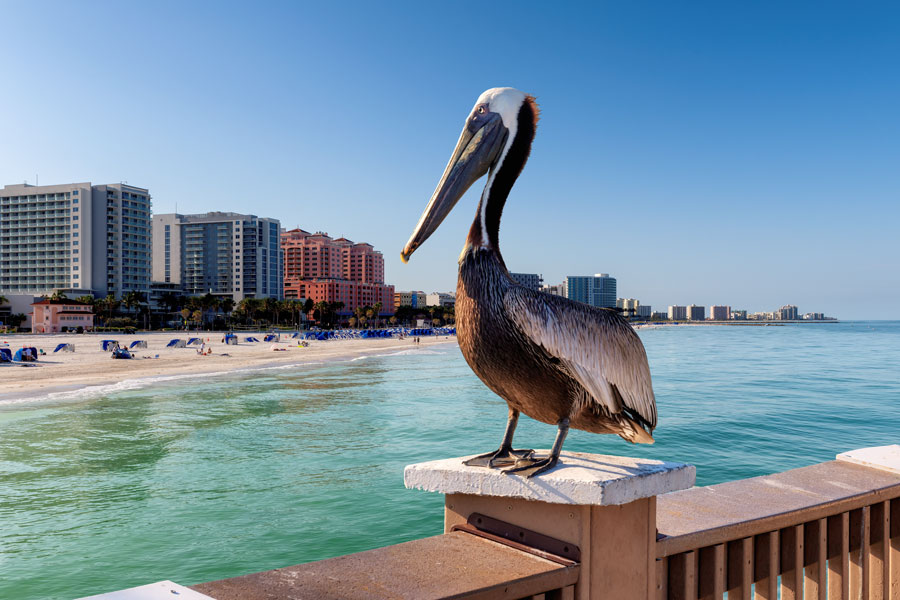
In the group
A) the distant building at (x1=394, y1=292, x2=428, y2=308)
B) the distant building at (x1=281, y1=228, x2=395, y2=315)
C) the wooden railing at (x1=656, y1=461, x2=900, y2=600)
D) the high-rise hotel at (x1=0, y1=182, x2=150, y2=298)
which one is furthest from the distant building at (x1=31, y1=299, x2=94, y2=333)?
the wooden railing at (x1=656, y1=461, x2=900, y2=600)

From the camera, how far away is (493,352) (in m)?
2.15

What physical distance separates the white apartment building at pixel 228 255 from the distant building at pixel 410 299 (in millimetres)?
39696

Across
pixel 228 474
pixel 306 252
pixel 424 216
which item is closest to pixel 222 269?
pixel 306 252

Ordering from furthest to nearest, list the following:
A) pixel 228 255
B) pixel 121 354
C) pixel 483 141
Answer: pixel 228 255 < pixel 121 354 < pixel 483 141

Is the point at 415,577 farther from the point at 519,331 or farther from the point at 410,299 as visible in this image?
the point at 410,299

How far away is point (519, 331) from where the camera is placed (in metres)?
2.16

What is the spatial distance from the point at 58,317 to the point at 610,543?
105112mm

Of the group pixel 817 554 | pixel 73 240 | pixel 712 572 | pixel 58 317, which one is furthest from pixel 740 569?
pixel 73 240

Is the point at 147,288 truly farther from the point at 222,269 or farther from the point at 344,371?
the point at 344,371

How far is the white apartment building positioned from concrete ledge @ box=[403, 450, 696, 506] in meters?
151

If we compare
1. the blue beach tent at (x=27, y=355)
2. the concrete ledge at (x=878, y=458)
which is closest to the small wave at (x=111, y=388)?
the blue beach tent at (x=27, y=355)

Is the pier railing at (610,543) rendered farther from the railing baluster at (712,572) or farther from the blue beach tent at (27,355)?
the blue beach tent at (27,355)

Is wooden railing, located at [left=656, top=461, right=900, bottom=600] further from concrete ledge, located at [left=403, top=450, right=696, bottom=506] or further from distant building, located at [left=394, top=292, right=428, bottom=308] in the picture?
distant building, located at [left=394, top=292, right=428, bottom=308]

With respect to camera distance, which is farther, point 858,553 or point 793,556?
point 858,553
